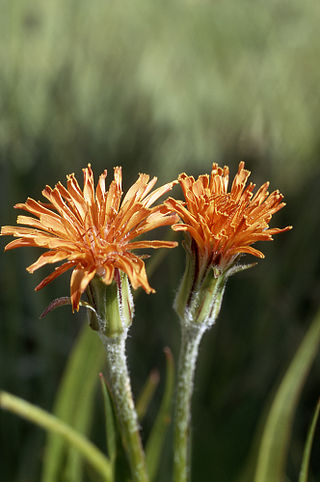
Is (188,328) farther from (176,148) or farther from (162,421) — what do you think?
(176,148)

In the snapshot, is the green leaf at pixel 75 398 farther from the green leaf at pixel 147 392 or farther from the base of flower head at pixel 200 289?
the base of flower head at pixel 200 289

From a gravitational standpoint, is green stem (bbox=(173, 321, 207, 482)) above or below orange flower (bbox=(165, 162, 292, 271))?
below

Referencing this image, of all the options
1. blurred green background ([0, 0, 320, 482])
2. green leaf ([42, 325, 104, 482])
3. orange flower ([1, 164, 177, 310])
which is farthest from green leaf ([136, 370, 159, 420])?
orange flower ([1, 164, 177, 310])

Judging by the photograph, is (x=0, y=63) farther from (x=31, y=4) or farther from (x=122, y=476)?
(x=122, y=476)

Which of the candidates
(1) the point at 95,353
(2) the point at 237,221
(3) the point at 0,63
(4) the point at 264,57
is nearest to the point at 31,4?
(3) the point at 0,63

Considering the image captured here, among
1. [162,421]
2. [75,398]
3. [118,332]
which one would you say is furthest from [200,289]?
[75,398]

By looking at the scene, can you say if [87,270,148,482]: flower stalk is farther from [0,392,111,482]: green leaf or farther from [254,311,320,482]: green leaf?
[254,311,320,482]: green leaf
